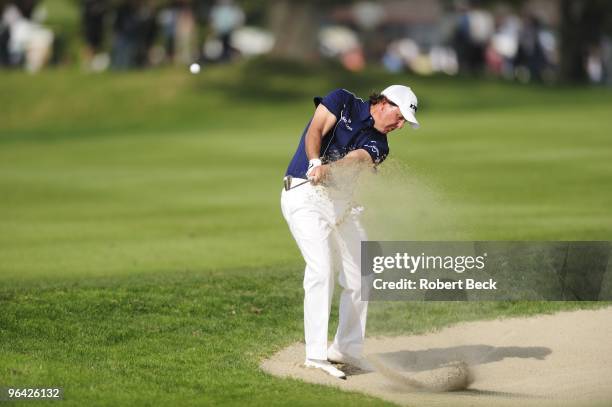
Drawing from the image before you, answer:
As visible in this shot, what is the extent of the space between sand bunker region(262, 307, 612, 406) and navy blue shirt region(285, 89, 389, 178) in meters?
1.67

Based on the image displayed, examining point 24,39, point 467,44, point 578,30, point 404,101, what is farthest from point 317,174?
point 24,39

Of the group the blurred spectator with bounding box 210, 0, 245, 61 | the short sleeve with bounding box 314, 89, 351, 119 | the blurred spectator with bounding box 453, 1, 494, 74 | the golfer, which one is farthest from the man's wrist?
A: the blurred spectator with bounding box 210, 0, 245, 61

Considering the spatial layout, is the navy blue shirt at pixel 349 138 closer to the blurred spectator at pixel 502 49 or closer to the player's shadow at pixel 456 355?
the player's shadow at pixel 456 355

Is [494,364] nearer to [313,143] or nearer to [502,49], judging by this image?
[313,143]

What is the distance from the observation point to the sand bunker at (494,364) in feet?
32.2

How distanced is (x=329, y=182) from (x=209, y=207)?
10.8 metres

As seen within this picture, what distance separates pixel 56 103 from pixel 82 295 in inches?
1044

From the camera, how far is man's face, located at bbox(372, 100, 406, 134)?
33.3ft

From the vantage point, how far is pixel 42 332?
453 inches

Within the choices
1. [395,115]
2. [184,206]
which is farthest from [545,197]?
[395,115]

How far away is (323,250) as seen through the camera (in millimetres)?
10133

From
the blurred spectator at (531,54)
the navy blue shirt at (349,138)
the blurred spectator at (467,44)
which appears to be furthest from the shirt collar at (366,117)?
the blurred spectator at (531,54)

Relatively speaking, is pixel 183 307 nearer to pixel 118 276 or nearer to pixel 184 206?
pixel 118 276

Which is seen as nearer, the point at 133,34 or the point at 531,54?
the point at 133,34
